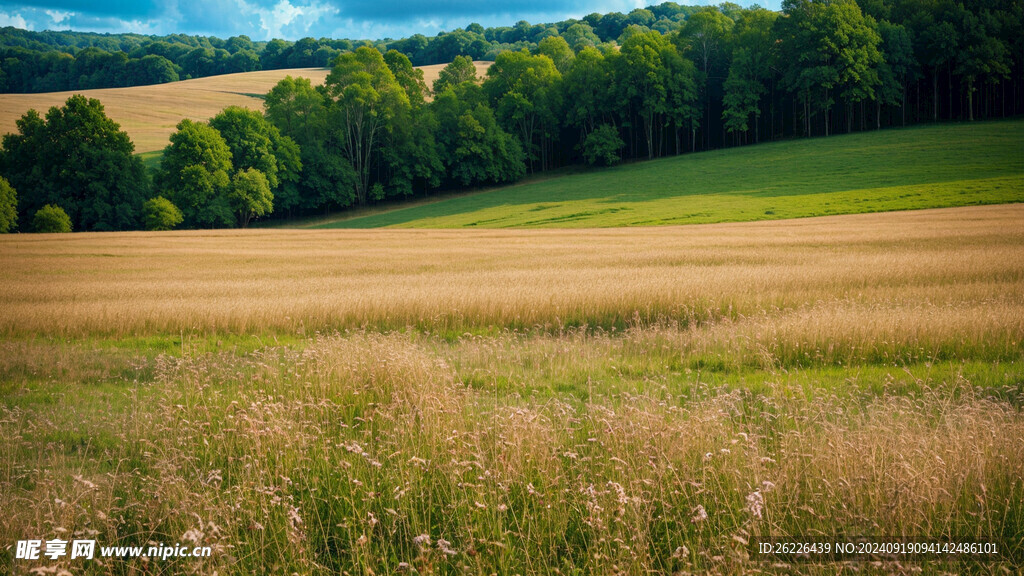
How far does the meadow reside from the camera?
421cm

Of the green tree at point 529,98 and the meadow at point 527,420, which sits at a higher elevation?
the green tree at point 529,98

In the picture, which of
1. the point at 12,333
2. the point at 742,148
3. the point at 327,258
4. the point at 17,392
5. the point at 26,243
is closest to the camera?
the point at 17,392

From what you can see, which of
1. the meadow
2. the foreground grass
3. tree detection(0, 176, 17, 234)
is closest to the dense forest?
tree detection(0, 176, 17, 234)

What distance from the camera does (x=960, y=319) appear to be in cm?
1032

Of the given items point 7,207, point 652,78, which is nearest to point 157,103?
point 7,207

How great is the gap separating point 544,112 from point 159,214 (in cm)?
5173

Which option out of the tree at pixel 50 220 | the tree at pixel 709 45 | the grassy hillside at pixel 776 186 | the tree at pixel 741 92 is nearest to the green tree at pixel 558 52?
the tree at pixel 709 45

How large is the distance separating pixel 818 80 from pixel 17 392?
81424mm

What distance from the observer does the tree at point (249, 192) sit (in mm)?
61000

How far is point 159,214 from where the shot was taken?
5634 centimetres

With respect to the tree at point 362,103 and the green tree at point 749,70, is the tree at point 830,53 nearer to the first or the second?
the green tree at point 749,70

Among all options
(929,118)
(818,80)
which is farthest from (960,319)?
(929,118)

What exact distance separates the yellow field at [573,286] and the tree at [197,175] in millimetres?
28663

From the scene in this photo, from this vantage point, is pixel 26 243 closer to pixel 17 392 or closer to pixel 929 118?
pixel 17 392
